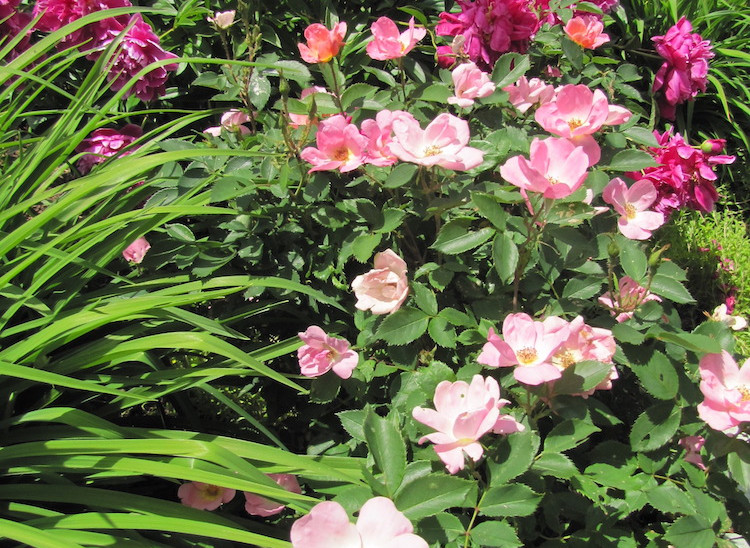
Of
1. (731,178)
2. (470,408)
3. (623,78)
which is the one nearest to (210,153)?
(470,408)

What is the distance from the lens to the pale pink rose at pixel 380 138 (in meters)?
1.15

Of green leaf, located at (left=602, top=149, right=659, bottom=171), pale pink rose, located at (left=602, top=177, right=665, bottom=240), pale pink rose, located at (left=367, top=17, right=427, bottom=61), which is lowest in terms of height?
pale pink rose, located at (left=602, top=177, right=665, bottom=240)

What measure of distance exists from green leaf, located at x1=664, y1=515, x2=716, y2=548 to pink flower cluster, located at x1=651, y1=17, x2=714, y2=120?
1445 millimetres

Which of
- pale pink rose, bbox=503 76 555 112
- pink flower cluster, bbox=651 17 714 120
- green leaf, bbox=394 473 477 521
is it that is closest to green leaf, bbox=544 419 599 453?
green leaf, bbox=394 473 477 521

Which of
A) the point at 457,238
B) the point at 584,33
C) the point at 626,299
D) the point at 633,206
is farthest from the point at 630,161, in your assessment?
the point at 584,33

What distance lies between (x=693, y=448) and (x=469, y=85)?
757 mm

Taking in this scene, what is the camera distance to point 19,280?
1.26 m

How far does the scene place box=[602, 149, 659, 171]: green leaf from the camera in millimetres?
1195

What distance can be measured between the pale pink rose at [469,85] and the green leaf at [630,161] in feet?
0.86

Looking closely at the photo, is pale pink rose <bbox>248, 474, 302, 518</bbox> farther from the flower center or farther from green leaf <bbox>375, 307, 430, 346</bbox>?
the flower center

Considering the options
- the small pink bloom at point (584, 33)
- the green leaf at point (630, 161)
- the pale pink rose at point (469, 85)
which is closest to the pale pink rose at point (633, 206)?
the green leaf at point (630, 161)

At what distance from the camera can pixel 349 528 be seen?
30.2 inches

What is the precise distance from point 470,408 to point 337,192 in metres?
0.62

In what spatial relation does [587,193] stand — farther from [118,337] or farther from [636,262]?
[118,337]
